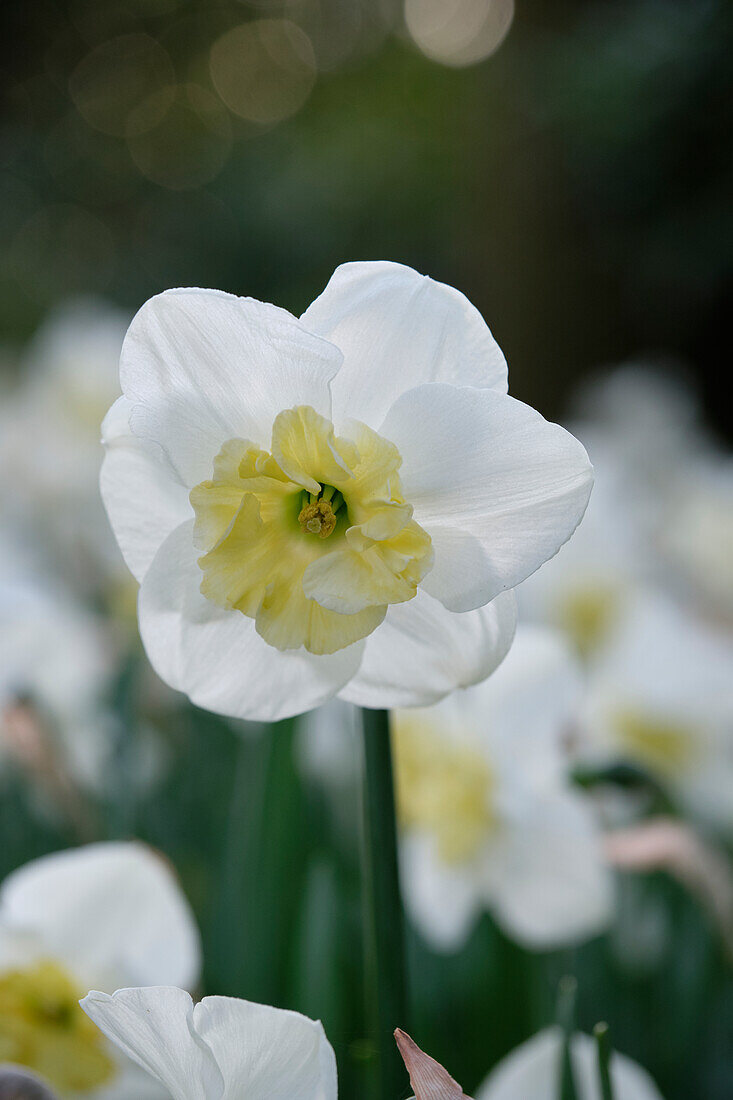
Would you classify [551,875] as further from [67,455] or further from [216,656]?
[67,455]

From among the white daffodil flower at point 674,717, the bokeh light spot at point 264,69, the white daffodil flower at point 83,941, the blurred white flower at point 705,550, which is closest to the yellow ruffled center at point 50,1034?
the white daffodil flower at point 83,941

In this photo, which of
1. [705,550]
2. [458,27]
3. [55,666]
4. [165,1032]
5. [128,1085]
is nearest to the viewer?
[165,1032]

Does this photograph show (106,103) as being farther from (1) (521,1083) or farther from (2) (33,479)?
(1) (521,1083)

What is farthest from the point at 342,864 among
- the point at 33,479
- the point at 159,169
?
the point at 159,169

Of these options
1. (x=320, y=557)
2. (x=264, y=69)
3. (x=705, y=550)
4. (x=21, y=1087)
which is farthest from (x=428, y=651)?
(x=264, y=69)

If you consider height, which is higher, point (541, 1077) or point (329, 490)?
point (329, 490)

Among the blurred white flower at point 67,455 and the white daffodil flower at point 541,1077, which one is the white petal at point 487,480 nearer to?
the white daffodil flower at point 541,1077
